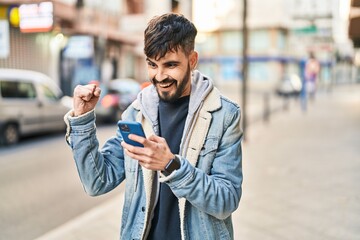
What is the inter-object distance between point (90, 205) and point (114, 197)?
15.6 inches

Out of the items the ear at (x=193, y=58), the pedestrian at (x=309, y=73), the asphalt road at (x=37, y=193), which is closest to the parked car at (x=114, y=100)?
the asphalt road at (x=37, y=193)

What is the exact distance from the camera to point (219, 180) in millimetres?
1824

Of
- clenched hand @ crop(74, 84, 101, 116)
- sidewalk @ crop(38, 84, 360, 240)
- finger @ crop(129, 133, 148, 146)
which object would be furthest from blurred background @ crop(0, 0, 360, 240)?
finger @ crop(129, 133, 148, 146)

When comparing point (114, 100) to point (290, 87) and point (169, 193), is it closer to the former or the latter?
point (169, 193)

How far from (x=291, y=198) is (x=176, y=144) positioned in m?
4.57

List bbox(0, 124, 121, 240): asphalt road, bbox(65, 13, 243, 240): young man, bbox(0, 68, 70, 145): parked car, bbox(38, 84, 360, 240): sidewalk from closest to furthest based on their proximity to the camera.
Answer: bbox(65, 13, 243, 240): young man < bbox(38, 84, 360, 240): sidewalk < bbox(0, 124, 121, 240): asphalt road < bbox(0, 68, 70, 145): parked car

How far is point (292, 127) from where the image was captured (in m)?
15.0

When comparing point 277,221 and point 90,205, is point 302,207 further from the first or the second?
point 90,205

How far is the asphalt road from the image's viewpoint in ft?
18.2

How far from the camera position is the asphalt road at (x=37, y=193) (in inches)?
219

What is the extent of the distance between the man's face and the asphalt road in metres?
3.86

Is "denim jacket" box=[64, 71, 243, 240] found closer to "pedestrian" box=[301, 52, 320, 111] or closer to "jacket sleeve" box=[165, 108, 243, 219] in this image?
"jacket sleeve" box=[165, 108, 243, 219]

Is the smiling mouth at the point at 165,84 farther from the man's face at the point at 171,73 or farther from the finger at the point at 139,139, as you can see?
the finger at the point at 139,139

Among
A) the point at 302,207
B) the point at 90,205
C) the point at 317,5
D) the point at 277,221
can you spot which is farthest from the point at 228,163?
the point at 317,5
